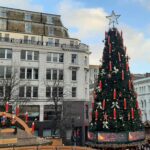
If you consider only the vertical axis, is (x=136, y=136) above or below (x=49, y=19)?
below

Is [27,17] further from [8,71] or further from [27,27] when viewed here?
[8,71]

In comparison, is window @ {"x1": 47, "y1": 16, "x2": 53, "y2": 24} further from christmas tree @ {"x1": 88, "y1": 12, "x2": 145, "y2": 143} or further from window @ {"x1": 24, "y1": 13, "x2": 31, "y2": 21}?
christmas tree @ {"x1": 88, "y1": 12, "x2": 145, "y2": 143}

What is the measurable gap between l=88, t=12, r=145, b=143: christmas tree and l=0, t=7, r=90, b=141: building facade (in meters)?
23.9

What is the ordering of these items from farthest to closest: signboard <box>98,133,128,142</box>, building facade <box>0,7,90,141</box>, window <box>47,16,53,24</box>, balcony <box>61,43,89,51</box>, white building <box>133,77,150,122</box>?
1. white building <box>133,77,150,122</box>
2. window <box>47,16,53,24</box>
3. balcony <box>61,43,89,51</box>
4. building facade <box>0,7,90,141</box>
5. signboard <box>98,133,128,142</box>

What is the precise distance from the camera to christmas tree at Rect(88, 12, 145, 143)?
84.1 ft

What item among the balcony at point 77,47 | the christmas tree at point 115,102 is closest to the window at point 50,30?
the balcony at point 77,47

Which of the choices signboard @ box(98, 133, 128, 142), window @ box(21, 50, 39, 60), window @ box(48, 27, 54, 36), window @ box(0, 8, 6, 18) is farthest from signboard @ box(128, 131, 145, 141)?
window @ box(0, 8, 6, 18)

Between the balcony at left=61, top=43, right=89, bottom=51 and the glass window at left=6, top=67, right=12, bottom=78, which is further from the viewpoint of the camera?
the balcony at left=61, top=43, right=89, bottom=51

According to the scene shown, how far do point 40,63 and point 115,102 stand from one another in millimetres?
28258

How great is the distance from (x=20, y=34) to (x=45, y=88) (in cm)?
978

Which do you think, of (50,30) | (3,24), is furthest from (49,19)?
(3,24)

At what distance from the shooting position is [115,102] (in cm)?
2598

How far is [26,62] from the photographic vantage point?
51.7 m

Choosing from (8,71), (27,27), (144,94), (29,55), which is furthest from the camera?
(144,94)
